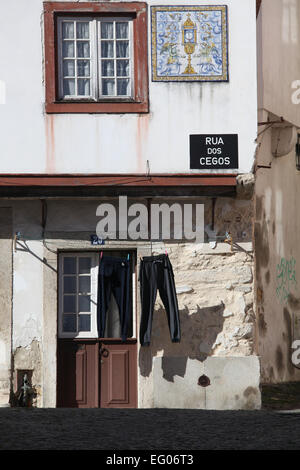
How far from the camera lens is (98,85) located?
50.8ft

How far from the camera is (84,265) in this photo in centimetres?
1573

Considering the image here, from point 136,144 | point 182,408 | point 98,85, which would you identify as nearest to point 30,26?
point 98,85

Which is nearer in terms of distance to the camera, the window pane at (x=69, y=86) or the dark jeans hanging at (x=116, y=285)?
the dark jeans hanging at (x=116, y=285)

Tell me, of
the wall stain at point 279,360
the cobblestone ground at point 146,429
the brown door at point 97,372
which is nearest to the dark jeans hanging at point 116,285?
the brown door at point 97,372

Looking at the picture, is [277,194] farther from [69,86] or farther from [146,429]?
[146,429]

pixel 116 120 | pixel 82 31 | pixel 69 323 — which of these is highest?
pixel 82 31

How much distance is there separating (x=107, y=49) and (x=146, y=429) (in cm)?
601

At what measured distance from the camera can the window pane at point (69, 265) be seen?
51.5 ft

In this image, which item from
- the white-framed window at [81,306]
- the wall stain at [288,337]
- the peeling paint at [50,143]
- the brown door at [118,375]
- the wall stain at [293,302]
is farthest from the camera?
the wall stain at [293,302]

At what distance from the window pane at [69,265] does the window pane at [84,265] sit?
10 centimetres

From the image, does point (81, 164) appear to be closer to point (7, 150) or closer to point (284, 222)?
point (7, 150)

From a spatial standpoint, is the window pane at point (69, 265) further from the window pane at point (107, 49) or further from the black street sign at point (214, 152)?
the window pane at point (107, 49)

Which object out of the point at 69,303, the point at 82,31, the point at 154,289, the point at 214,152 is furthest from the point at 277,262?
the point at 82,31

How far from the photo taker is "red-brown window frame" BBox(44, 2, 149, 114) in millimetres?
15391
